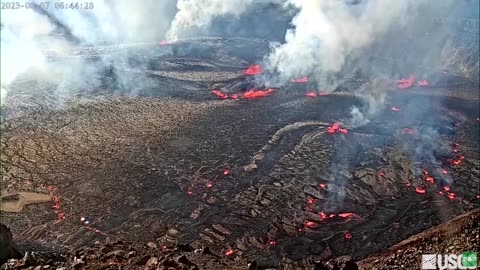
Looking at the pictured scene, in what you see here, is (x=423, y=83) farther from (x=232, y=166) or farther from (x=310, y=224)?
(x=310, y=224)

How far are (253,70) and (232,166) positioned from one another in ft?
48.1

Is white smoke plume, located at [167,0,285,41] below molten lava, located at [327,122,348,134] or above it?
above

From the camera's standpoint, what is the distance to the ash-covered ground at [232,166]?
13102mm

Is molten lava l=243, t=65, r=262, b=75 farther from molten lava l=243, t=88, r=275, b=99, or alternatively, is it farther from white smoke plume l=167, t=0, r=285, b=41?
white smoke plume l=167, t=0, r=285, b=41

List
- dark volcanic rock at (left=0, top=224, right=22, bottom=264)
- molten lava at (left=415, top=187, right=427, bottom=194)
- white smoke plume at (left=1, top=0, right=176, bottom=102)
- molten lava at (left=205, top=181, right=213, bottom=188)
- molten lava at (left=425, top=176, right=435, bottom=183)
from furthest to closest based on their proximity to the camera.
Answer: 1. white smoke plume at (left=1, top=0, right=176, bottom=102)
2. molten lava at (left=425, top=176, right=435, bottom=183)
3. molten lava at (left=415, top=187, right=427, bottom=194)
4. molten lava at (left=205, top=181, right=213, bottom=188)
5. dark volcanic rock at (left=0, top=224, right=22, bottom=264)

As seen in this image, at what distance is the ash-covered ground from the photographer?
516 inches

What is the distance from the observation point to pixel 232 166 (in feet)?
56.1

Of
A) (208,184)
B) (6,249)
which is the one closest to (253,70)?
(208,184)

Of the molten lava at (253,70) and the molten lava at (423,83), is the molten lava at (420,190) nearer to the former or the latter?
the molten lava at (253,70)

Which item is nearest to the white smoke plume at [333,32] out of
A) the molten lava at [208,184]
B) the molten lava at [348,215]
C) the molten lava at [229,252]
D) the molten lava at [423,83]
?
the molten lava at [423,83]

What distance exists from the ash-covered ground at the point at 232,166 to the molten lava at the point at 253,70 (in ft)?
8.04

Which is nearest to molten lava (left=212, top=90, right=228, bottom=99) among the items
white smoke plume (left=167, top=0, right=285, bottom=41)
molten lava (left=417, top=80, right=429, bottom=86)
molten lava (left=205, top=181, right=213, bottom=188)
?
molten lava (left=205, top=181, right=213, bottom=188)

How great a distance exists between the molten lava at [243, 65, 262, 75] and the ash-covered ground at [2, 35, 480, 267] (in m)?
2.45

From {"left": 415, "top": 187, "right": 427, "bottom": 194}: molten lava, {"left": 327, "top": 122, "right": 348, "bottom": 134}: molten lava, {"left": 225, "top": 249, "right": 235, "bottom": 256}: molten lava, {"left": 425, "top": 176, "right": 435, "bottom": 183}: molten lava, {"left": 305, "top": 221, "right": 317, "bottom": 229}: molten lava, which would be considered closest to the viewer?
{"left": 225, "top": 249, "right": 235, "bottom": 256}: molten lava
